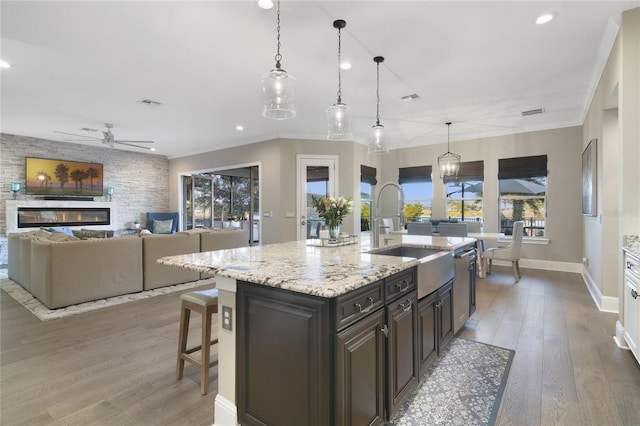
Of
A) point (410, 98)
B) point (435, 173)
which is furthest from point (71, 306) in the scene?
point (435, 173)

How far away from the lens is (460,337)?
292cm

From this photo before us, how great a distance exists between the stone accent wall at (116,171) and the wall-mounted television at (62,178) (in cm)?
15

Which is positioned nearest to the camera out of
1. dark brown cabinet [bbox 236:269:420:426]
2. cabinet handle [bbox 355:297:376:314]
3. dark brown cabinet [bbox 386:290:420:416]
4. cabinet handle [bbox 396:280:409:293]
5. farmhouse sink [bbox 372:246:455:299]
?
dark brown cabinet [bbox 236:269:420:426]

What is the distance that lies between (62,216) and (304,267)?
7938mm

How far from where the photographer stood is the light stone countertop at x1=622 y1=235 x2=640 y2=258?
2.34 meters

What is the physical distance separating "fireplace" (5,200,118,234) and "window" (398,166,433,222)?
7.37m

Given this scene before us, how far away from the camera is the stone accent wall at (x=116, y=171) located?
254 inches

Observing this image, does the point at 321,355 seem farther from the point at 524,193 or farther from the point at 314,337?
the point at 524,193

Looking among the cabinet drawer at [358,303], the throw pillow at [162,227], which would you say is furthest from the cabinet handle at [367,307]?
the throw pillow at [162,227]

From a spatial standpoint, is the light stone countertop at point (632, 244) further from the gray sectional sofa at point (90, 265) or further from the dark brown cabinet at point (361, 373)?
the gray sectional sofa at point (90, 265)

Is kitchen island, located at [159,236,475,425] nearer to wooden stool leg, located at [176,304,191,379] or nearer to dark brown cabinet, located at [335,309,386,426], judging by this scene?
dark brown cabinet, located at [335,309,386,426]

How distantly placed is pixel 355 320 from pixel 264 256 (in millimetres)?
857

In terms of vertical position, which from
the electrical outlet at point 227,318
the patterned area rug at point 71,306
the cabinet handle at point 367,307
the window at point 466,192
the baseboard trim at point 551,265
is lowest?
the patterned area rug at point 71,306

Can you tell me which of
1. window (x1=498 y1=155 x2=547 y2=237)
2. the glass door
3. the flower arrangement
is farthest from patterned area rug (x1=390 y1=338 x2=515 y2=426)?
the glass door
